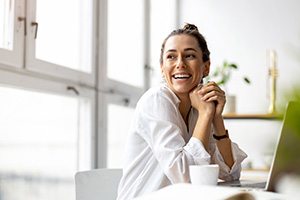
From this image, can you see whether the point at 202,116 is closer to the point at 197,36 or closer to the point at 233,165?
the point at 233,165

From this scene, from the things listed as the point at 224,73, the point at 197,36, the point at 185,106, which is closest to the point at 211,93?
the point at 185,106

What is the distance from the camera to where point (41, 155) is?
2207mm

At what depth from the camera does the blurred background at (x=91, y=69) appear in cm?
200

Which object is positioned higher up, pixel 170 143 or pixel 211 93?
pixel 211 93

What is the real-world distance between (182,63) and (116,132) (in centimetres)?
167

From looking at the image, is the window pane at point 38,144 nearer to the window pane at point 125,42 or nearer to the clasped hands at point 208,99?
the window pane at point 125,42

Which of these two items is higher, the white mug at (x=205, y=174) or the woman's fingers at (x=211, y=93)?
the woman's fingers at (x=211, y=93)

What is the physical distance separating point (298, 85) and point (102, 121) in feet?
8.58

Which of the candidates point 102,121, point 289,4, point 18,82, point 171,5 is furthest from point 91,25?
point 289,4

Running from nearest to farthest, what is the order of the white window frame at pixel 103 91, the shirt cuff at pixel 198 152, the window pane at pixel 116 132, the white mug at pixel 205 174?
1. the white mug at pixel 205 174
2. the shirt cuff at pixel 198 152
3. the white window frame at pixel 103 91
4. the window pane at pixel 116 132

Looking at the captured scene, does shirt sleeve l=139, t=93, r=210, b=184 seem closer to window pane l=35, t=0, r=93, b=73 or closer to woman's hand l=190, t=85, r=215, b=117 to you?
woman's hand l=190, t=85, r=215, b=117

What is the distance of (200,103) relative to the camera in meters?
1.51

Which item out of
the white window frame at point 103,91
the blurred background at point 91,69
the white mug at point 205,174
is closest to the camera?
the white mug at point 205,174

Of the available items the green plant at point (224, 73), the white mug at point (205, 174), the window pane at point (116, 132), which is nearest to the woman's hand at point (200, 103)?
the white mug at point (205, 174)
